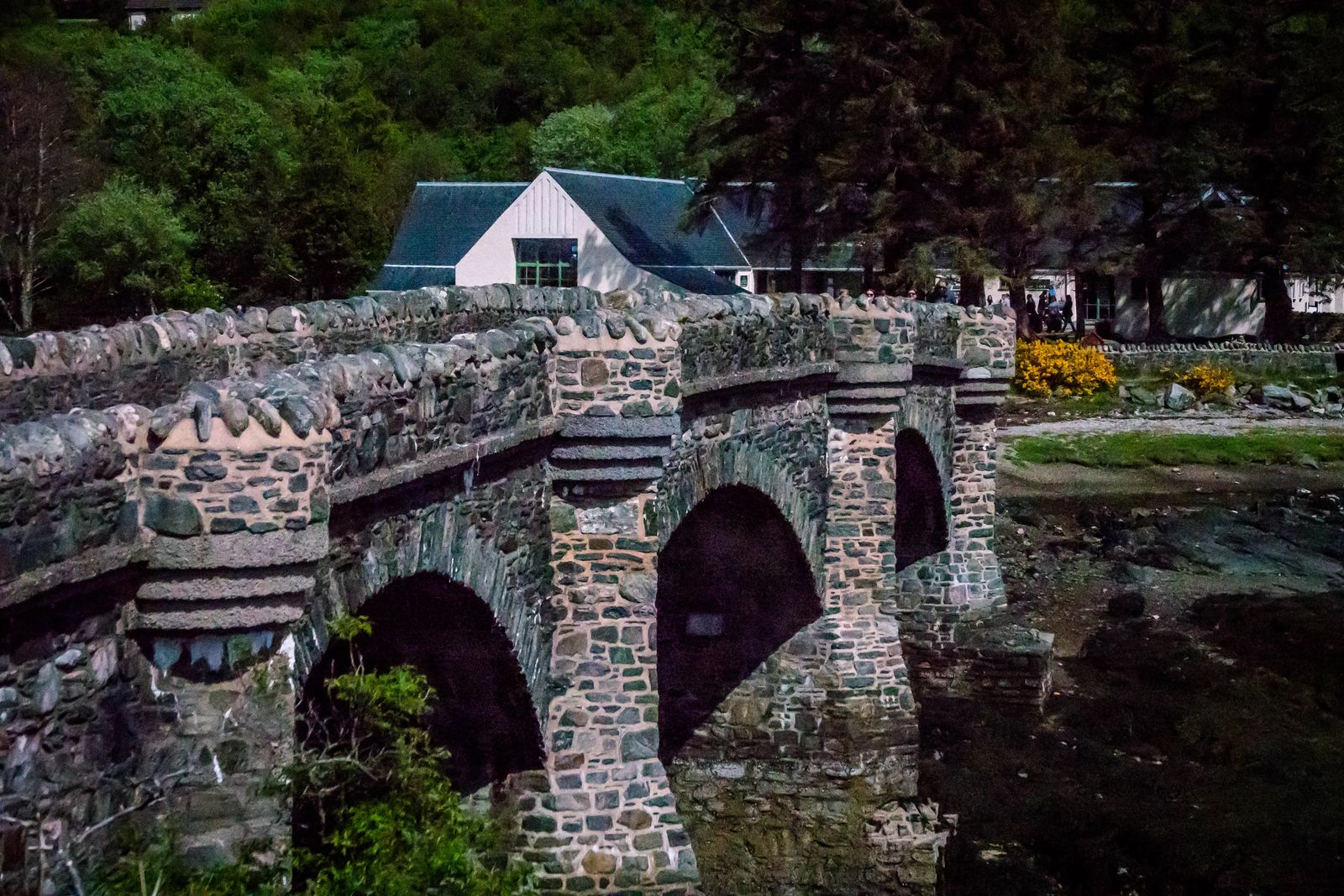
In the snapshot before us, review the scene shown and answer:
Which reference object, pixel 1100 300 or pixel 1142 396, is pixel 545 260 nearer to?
pixel 1142 396

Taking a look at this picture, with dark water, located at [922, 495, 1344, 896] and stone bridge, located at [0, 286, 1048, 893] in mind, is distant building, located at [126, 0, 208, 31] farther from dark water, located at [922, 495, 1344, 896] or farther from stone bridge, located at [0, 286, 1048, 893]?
stone bridge, located at [0, 286, 1048, 893]

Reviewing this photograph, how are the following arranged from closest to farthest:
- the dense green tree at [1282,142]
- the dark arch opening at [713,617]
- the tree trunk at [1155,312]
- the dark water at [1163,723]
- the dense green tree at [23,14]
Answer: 1. the dark water at [1163,723]
2. the dark arch opening at [713,617]
3. the dense green tree at [1282,142]
4. the tree trunk at [1155,312]
5. the dense green tree at [23,14]

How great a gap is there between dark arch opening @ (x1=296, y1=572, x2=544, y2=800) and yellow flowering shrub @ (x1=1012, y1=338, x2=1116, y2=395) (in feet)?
111

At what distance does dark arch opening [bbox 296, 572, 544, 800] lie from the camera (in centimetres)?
1303

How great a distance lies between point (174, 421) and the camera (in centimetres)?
856

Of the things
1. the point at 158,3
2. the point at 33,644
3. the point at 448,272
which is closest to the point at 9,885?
the point at 33,644

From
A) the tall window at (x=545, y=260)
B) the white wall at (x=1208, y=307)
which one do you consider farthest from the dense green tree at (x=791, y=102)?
the white wall at (x=1208, y=307)

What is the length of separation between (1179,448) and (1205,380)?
692 cm

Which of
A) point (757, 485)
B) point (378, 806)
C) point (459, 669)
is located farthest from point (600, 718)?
point (757, 485)

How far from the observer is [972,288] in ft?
140

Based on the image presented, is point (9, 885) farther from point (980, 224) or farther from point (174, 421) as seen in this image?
point (980, 224)

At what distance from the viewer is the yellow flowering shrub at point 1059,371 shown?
4653cm

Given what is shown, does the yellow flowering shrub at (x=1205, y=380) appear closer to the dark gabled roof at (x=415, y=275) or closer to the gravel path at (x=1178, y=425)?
the gravel path at (x=1178, y=425)

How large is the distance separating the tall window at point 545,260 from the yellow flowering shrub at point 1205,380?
1745cm
